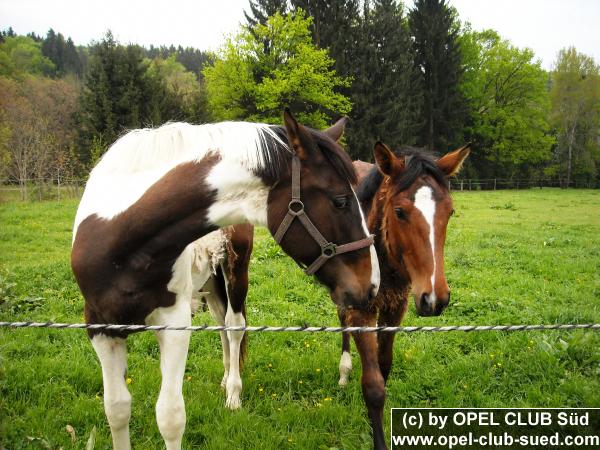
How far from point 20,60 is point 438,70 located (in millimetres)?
37717

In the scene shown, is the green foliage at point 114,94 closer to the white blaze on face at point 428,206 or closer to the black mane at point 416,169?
the black mane at point 416,169

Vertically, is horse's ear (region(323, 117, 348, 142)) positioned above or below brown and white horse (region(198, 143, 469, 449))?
above

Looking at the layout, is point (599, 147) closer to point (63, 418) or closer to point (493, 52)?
point (493, 52)

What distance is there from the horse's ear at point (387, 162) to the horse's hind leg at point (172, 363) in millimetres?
1787

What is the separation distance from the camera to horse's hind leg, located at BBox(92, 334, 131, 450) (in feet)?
8.18

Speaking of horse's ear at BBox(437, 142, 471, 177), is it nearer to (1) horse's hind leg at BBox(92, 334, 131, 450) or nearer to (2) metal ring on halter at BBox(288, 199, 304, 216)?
(2) metal ring on halter at BBox(288, 199, 304, 216)

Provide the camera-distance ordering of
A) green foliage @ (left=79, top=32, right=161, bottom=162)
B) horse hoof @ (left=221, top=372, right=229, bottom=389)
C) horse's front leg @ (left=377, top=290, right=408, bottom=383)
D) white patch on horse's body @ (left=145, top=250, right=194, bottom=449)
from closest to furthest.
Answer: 1. white patch on horse's body @ (left=145, top=250, right=194, bottom=449)
2. horse's front leg @ (left=377, top=290, right=408, bottom=383)
3. horse hoof @ (left=221, top=372, right=229, bottom=389)
4. green foliage @ (left=79, top=32, right=161, bottom=162)

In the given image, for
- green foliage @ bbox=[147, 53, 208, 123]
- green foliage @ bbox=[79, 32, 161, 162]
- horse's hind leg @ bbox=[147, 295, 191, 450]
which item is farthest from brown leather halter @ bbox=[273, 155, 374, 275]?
green foliage @ bbox=[147, 53, 208, 123]

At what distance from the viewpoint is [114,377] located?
8.35ft

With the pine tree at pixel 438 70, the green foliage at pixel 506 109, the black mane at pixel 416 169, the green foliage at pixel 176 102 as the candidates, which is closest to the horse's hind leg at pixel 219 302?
the black mane at pixel 416 169

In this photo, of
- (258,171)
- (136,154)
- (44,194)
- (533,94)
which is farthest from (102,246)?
(533,94)

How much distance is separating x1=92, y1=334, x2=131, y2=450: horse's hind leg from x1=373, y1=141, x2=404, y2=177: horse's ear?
2.20 metres

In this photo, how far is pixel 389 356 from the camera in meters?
3.60

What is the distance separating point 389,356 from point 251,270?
15.1ft
